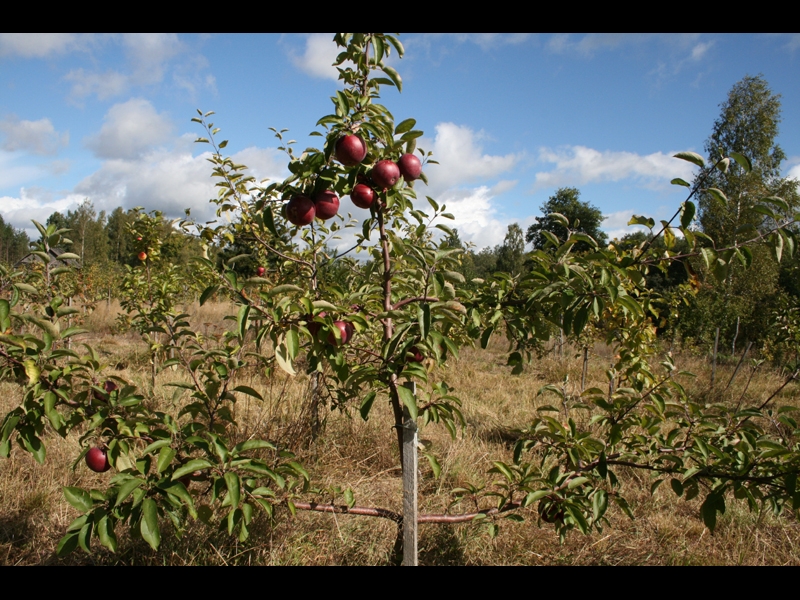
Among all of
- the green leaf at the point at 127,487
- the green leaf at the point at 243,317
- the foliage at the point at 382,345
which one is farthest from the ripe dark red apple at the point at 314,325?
the green leaf at the point at 127,487

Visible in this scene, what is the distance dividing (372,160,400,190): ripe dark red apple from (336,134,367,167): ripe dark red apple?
0.08 m

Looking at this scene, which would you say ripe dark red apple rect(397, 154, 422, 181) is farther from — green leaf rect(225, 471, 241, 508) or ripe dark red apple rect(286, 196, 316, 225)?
green leaf rect(225, 471, 241, 508)

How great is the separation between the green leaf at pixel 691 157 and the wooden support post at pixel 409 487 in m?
1.13

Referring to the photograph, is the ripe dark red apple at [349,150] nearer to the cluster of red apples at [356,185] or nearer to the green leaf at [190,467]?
the cluster of red apples at [356,185]

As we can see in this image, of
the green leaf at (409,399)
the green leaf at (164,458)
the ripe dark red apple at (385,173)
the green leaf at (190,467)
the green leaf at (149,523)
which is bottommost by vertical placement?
the green leaf at (149,523)

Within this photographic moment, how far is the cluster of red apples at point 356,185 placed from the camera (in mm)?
1317

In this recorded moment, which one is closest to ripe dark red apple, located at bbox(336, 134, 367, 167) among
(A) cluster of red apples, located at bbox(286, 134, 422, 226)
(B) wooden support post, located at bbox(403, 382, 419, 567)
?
(A) cluster of red apples, located at bbox(286, 134, 422, 226)

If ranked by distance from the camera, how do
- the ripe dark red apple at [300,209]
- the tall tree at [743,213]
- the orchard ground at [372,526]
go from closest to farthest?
the ripe dark red apple at [300,209] < the orchard ground at [372,526] < the tall tree at [743,213]

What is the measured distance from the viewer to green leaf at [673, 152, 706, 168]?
126 centimetres

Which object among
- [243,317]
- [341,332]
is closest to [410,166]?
[341,332]

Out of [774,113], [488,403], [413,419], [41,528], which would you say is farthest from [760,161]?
[41,528]
